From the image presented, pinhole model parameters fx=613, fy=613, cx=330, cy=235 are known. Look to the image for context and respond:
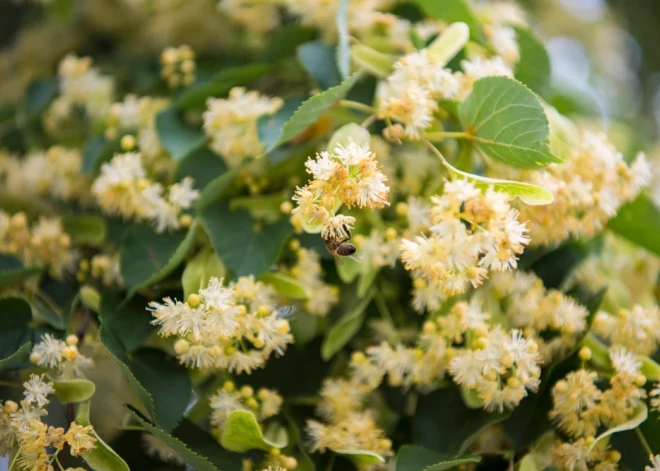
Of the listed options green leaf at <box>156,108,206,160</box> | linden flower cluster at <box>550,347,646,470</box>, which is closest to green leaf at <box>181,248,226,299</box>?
green leaf at <box>156,108,206,160</box>

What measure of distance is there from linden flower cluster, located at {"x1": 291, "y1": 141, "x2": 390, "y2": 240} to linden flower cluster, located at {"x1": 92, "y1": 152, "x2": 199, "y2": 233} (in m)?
0.19

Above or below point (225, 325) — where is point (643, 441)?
below

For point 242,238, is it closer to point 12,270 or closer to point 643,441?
point 12,270

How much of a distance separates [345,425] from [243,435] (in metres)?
0.09

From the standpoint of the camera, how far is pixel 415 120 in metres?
0.53

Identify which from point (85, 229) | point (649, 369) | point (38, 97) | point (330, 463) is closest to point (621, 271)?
point (649, 369)

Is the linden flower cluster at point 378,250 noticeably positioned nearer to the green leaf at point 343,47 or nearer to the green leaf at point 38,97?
the green leaf at point 343,47

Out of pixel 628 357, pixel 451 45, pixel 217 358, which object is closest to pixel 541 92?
pixel 451 45

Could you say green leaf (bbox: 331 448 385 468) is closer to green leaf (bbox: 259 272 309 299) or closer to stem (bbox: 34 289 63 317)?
green leaf (bbox: 259 272 309 299)

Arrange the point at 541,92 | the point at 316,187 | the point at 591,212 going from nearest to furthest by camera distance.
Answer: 1. the point at 316,187
2. the point at 591,212
3. the point at 541,92

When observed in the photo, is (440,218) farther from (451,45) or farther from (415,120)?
(451,45)

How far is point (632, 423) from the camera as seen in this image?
0.52m

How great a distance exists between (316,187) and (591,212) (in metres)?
0.28

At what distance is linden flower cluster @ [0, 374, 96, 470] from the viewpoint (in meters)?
0.48
